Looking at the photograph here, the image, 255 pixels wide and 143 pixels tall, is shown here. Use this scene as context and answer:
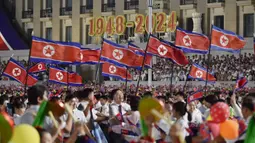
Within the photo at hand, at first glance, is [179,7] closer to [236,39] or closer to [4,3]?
[4,3]

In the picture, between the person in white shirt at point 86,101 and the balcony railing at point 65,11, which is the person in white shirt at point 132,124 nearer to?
the person in white shirt at point 86,101

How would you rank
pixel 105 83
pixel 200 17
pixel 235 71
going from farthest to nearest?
pixel 200 17 → pixel 105 83 → pixel 235 71

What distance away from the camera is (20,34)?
162 ft

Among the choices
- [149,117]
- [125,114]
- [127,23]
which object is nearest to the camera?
[149,117]

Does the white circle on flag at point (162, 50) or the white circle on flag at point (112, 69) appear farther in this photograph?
the white circle on flag at point (112, 69)

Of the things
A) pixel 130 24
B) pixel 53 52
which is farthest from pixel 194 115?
pixel 130 24

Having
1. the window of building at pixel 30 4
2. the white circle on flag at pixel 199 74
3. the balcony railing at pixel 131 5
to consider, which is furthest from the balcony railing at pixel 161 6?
the white circle on flag at pixel 199 74

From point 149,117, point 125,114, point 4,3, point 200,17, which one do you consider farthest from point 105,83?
point 149,117

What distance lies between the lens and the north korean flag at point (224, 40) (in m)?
17.9

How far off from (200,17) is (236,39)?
2173 cm

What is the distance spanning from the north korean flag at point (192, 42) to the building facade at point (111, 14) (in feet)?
63.8

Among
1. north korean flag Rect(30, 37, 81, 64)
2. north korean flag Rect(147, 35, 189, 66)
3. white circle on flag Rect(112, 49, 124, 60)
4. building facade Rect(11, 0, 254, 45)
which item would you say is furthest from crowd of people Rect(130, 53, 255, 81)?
north korean flag Rect(30, 37, 81, 64)

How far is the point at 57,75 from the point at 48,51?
3470mm

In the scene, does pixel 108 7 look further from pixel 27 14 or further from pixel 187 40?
pixel 187 40
